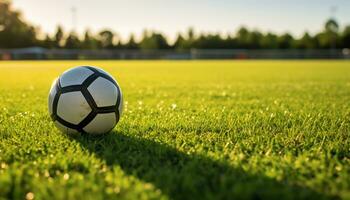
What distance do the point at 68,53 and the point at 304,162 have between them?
203 ft

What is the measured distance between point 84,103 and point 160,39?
312 ft

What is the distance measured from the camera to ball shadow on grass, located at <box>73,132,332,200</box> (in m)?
2.41

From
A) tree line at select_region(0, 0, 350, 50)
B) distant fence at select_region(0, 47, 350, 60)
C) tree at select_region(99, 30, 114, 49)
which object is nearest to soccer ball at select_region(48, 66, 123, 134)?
distant fence at select_region(0, 47, 350, 60)

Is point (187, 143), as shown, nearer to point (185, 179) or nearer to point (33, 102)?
point (185, 179)

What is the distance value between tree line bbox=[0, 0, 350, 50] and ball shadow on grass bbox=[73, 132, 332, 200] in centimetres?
8532

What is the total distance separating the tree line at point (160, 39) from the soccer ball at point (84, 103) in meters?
84.5

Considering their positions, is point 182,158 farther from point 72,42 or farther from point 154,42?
point 154,42

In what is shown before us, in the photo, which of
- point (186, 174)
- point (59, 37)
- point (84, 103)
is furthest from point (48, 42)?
point (186, 174)

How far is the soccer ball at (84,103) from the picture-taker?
3906 mm

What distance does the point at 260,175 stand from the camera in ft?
9.11

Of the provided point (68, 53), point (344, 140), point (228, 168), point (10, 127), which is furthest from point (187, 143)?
point (68, 53)

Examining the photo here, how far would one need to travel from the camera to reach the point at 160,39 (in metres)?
97.8

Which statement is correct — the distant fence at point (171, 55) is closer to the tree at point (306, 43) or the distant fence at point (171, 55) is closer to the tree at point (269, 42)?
the tree at point (306, 43)

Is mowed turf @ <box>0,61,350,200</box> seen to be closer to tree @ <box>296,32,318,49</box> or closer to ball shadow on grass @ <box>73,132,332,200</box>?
ball shadow on grass @ <box>73,132,332,200</box>
